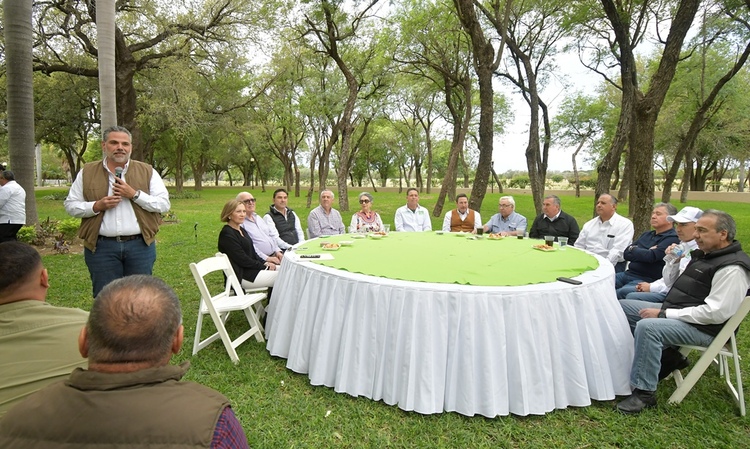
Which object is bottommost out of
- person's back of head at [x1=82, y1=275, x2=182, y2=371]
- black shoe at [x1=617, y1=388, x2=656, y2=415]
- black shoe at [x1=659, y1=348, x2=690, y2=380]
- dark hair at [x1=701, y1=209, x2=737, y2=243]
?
black shoe at [x1=617, y1=388, x2=656, y2=415]

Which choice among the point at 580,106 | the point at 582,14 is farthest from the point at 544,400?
the point at 580,106

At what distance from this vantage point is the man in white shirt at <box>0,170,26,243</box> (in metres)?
5.57

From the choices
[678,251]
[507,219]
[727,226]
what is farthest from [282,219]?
[727,226]

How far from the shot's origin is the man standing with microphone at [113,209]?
320 cm

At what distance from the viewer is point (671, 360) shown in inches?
123

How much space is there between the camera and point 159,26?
14398 millimetres

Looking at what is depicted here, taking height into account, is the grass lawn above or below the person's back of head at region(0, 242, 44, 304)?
below

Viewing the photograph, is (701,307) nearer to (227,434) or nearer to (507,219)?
(227,434)

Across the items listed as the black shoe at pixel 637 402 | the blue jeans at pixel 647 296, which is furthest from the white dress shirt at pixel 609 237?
the black shoe at pixel 637 402

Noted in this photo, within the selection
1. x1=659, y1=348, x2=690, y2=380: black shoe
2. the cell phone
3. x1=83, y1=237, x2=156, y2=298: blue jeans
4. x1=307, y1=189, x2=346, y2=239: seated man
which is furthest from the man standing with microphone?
x1=659, y1=348, x2=690, y2=380: black shoe

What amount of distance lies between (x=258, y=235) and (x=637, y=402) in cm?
454

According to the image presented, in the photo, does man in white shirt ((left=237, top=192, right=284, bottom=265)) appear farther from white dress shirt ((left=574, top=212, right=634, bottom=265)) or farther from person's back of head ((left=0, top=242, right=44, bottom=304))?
white dress shirt ((left=574, top=212, right=634, bottom=265))

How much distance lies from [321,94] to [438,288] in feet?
64.1

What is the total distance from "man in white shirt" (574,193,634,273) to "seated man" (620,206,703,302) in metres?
0.87
